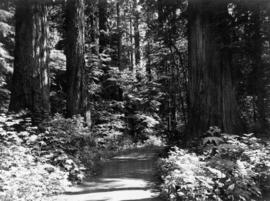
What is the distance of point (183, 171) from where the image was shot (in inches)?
245

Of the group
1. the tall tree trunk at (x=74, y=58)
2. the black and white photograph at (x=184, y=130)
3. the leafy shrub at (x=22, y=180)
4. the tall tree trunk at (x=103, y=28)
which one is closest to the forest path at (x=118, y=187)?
the black and white photograph at (x=184, y=130)

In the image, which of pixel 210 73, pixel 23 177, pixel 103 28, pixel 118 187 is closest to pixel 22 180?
pixel 23 177

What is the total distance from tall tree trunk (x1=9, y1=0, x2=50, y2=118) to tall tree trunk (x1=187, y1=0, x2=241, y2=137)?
4.26 metres

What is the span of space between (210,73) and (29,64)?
503cm

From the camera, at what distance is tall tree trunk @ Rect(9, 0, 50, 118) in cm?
851

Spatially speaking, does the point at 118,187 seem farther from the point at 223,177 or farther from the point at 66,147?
the point at 223,177

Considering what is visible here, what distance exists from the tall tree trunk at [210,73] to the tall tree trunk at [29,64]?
426cm

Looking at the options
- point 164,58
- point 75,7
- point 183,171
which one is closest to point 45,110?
point 183,171

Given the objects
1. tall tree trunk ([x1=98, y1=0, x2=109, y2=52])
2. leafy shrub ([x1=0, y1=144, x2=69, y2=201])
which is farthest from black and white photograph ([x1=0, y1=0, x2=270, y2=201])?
tall tree trunk ([x1=98, y1=0, x2=109, y2=52])

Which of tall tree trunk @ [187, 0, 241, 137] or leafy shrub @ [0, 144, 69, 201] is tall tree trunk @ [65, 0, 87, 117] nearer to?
tall tree trunk @ [187, 0, 241, 137]

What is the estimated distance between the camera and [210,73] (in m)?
9.45

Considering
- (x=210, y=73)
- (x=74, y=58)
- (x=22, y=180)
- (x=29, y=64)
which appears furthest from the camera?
(x=74, y=58)

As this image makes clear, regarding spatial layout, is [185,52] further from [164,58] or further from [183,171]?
[183,171]

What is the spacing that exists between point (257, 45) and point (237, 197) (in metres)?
5.83
